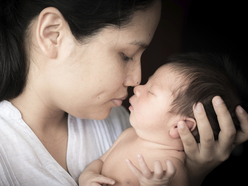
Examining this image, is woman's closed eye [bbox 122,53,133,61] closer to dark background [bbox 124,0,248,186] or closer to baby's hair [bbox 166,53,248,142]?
baby's hair [bbox 166,53,248,142]

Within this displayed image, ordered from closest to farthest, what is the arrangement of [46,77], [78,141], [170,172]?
[170,172] < [46,77] < [78,141]

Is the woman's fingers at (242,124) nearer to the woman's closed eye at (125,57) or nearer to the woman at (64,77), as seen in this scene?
the woman at (64,77)

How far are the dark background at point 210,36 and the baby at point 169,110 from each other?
52 centimetres

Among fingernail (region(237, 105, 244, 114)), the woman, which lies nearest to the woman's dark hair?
the woman

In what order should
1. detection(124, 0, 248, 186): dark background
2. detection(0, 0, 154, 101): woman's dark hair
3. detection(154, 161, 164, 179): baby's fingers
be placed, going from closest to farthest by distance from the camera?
detection(154, 161, 164, 179): baby's fingers
detection(0, 0, 154, 101): woman's dark hair
detection(124, 0, 248, 186): dark background

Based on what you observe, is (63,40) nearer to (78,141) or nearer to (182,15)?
(78,141)

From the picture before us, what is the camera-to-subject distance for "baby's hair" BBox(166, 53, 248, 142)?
0.97 meters

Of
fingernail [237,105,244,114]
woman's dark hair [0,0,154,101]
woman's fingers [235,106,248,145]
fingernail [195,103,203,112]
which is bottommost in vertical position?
woman's fingers [235,106,248,145]

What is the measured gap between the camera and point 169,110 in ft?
3.24

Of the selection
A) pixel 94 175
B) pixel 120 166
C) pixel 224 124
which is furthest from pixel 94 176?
pixel 224 124

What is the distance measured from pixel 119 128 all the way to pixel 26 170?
0.60 metres

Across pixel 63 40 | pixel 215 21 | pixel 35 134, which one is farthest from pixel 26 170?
pixel 215 21

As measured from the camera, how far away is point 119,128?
4.59 feet

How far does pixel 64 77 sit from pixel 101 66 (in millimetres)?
160
